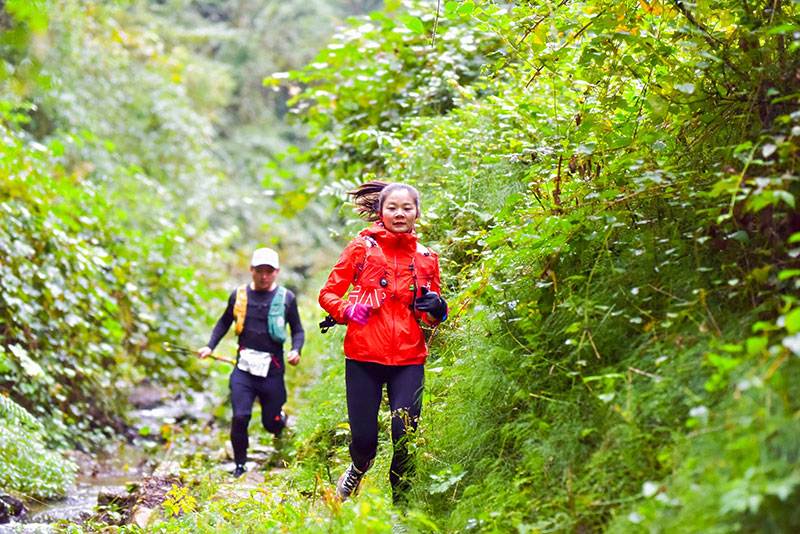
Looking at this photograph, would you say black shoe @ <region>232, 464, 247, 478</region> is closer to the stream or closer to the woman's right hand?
the stream

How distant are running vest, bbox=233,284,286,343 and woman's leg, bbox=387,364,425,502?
2697mm

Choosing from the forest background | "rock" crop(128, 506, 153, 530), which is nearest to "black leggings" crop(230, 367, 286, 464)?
the forest background

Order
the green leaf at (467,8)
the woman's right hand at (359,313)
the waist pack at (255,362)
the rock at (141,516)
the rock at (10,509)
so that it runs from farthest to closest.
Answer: the waist pack at (255,362), the rock at (10,509), the rock at (141,516), the woman's right hand at (359,313), the green leaf at (467,8)

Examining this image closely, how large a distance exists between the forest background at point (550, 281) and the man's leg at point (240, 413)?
37cm

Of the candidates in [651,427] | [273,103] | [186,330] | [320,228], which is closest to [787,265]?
[651,427]

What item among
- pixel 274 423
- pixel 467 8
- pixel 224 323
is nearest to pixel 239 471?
pixel 274 423

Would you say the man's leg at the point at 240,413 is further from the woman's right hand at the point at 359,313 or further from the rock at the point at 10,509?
the woman's right hand at the point at 359,313

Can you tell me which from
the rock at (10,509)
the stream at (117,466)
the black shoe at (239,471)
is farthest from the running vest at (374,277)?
the rock at (10,509)

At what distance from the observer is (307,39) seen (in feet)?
78.6

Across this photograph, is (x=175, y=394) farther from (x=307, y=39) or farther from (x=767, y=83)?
(x=307, y=39)

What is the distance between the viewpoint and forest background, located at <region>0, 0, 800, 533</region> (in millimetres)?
3059

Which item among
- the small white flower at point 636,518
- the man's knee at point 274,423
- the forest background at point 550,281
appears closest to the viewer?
the small white flower at point 636,518

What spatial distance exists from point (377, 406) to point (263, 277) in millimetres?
2860

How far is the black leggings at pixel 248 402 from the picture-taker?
22.3ft
